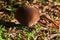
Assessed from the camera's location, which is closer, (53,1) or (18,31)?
(18,31)

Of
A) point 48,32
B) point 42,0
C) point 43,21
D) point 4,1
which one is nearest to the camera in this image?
point 48,32

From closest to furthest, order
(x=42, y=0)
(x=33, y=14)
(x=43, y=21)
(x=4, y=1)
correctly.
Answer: (x=33, y=14) → (x=43, y=21) → (x=4, y=1) → (x=42, y=0)

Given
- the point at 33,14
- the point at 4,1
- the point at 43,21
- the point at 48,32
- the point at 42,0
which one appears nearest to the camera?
the point at 33,14

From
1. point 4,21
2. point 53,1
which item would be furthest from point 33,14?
point 53,1

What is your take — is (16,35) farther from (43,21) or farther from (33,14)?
(43,21)

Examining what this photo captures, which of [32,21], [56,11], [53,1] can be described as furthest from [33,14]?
[53,1]

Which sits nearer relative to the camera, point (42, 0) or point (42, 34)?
point (42, 34)

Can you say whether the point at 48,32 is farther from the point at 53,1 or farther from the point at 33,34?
the point at 53,1

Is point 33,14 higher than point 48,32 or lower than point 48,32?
higher

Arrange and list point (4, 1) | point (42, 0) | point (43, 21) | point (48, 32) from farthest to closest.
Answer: point (42, 0) → point (4, 1) → point (43, 21) → point (48, 32)
